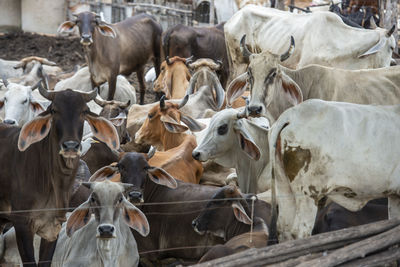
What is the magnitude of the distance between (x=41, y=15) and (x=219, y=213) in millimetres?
13632

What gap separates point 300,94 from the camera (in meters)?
8.06

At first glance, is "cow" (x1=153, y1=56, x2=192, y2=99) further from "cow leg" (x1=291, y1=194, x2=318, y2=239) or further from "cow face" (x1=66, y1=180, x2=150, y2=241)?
"cow leg" (x1=291, y1=194, x2=318, y2=239)

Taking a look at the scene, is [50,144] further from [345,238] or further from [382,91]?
[382,91]

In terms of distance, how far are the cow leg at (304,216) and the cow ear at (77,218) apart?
1725 millimetres

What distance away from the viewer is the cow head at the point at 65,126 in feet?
23.2

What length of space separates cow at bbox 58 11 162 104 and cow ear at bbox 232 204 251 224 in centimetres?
615

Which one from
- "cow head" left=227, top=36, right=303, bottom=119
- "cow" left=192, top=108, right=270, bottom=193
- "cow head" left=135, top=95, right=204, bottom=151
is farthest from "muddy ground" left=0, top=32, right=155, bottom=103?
"cow head" left=227, top=36, right=303, bottom=119

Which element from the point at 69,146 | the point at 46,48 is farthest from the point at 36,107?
the point at 46,48

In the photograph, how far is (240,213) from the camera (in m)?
7.61

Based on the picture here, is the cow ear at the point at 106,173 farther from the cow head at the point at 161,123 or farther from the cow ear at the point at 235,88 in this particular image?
the cow head at the point at 161,123

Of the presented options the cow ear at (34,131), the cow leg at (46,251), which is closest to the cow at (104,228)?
the cow leg at (46,251)

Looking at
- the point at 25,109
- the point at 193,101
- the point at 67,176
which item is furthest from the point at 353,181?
the point at 193,101

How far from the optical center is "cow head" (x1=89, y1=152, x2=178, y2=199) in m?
8.20

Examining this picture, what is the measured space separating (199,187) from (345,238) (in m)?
2.68
